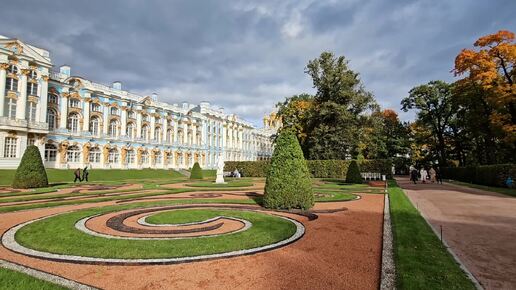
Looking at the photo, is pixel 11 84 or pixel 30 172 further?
pixel 11 84

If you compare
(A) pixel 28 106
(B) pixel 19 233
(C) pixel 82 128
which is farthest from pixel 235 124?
(B) pixel 19 233

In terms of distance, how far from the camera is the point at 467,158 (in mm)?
53312

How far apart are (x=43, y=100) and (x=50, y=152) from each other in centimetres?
685

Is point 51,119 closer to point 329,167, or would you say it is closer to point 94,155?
point 94,155

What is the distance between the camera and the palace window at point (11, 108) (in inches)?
1367

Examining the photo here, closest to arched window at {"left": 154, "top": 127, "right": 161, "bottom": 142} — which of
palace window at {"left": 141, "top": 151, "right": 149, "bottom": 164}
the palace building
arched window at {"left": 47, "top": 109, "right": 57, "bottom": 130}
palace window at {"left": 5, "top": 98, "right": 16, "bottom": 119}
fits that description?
the palace building

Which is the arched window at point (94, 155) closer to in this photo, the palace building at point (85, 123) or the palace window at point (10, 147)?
the palace building at point (85, 123)

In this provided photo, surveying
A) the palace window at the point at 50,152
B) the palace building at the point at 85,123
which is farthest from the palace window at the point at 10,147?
the palace window at the point at 50,152

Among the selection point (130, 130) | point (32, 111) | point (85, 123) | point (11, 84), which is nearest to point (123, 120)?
point (130, 130)

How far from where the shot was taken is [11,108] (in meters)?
35.0

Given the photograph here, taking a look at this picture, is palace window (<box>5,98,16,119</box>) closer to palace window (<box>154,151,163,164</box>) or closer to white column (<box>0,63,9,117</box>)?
white column (<box>0,63,9,117</box>)

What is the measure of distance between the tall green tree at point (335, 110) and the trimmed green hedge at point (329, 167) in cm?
185

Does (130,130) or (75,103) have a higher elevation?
(75,103)

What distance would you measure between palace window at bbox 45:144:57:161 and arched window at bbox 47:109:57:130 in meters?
2.51
